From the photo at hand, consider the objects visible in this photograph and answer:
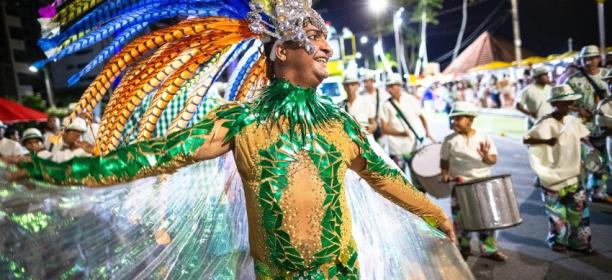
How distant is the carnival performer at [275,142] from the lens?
6.23 feet

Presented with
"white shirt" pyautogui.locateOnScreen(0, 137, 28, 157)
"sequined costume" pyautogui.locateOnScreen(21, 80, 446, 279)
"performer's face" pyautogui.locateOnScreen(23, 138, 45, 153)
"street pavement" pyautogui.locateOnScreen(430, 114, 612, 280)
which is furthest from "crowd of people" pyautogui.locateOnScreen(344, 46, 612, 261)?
"white shirt" pyautogui.locateOnScreen(0, 137, 28, 157)

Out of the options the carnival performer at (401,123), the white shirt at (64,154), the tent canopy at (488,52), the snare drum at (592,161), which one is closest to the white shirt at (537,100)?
the snare drum at (592,161)

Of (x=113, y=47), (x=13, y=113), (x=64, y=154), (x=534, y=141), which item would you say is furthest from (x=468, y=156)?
(x=13, y=113)

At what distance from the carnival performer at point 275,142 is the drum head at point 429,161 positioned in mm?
3705

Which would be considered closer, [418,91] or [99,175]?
[99,175]

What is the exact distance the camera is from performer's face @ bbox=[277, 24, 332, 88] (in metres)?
1.97

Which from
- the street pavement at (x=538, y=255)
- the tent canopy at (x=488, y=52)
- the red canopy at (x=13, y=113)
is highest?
the tent canopy at (x=488, y=52)

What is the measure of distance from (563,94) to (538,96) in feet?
9.74

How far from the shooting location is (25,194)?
177 cm

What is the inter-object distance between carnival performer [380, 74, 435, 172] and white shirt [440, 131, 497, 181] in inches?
70.8

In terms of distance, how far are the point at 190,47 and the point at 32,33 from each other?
54.0 m

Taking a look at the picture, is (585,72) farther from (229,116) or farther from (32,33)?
(32,33)

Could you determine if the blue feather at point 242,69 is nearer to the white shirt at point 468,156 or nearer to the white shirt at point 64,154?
the white shirt at point 468,156

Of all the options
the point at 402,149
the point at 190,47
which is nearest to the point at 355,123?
the point at 190,47
